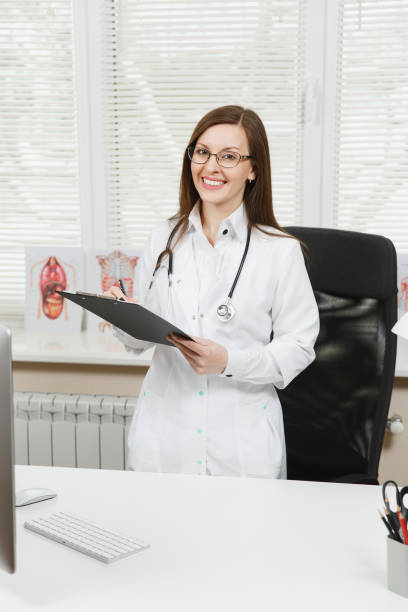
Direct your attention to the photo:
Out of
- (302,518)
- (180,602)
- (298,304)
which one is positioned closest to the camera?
(180,602)

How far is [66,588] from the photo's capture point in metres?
1.13

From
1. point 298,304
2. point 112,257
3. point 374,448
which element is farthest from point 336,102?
point 374,448

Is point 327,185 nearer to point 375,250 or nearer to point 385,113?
point 385,113

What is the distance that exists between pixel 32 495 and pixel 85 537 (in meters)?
0.22

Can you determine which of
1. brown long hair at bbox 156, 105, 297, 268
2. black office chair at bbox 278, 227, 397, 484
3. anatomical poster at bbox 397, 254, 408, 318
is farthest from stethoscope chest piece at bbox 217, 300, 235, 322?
anatomical poster at bbox 397, 254, 408, 318

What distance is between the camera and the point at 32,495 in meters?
1.44

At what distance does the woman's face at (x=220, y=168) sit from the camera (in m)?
1.74

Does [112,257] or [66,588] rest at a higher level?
[112,257]

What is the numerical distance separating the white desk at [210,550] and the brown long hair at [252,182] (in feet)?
2.00

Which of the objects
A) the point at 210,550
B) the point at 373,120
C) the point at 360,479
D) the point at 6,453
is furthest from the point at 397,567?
the point at 373,120

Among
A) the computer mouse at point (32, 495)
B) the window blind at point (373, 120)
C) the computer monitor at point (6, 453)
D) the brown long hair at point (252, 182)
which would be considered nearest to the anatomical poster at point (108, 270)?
the window blind at point (373, 120)

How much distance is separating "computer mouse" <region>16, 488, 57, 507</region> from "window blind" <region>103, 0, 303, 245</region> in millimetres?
1536

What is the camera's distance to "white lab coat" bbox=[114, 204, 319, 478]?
1.72 m

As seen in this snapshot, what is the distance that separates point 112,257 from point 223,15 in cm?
98
